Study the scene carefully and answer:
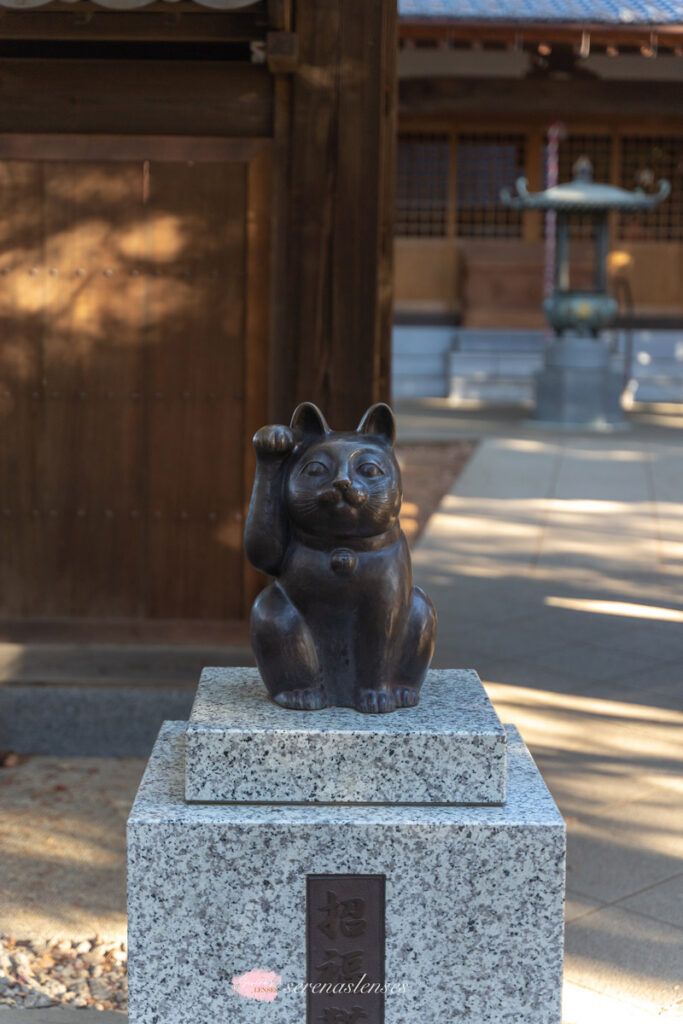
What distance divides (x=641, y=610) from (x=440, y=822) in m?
4.80

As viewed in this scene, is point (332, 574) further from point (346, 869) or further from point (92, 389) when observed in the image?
point (92, 389)

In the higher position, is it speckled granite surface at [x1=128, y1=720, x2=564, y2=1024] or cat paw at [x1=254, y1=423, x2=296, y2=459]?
Result: cat paw at [x1=254, y1=423, x2=296, y2=459]

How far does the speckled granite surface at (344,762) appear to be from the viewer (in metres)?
2.65

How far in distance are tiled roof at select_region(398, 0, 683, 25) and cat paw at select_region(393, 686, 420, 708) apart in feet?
38.6

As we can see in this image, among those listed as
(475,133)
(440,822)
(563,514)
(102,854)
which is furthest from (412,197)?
(440,822)

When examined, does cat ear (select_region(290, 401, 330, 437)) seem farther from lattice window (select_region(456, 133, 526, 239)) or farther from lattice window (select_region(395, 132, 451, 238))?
lattice window (select_region(456, 133, 526, 239))

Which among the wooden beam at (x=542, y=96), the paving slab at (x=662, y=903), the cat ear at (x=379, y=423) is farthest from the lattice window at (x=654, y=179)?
the cat ear at (x=379, y=423)

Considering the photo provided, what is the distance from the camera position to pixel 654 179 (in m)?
18.2

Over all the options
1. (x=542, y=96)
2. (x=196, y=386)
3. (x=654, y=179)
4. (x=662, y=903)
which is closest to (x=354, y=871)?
(x=662, y=903)

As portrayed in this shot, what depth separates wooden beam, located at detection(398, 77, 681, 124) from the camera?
16422 millimetres

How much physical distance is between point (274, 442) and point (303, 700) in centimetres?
56

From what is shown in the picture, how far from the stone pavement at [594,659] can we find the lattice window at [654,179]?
680 cm

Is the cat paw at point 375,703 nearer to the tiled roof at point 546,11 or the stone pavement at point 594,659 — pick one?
the stone pavement at point 594,659

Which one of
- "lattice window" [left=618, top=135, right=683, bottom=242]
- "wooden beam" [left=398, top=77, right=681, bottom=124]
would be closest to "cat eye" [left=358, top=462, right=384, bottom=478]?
"wooden beam" [left=398, top=77, right=681, bottom=124]
